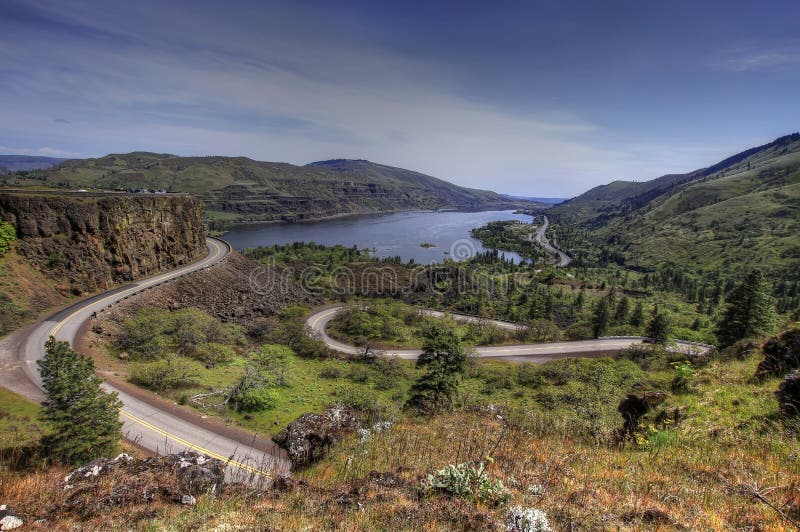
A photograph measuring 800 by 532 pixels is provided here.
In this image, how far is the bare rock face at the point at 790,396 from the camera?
807 cm

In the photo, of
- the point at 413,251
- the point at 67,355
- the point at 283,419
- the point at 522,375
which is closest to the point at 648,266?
the point at 413,251

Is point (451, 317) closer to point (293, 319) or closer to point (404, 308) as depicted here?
point (404, 308)

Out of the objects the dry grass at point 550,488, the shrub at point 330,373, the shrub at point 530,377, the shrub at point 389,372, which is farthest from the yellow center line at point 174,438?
the shrub at point 530,377

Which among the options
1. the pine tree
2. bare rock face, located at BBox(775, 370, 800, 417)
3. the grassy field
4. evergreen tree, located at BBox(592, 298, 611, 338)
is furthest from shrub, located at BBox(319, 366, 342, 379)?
evergreen tree, located at BBox(592, 298, 611, 338)

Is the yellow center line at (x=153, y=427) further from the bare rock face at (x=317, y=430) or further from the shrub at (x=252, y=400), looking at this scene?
the shrub at (x=252, y=400)

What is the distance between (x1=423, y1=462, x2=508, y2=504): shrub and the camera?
241 inches

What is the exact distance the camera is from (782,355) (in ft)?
36.8

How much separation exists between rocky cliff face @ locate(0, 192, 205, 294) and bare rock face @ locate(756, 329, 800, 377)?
64.2 meters

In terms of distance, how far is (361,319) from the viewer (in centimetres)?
6619

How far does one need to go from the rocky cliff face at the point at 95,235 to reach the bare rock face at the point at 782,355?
64197mm

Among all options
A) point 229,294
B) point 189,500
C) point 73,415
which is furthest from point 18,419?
point 229,294

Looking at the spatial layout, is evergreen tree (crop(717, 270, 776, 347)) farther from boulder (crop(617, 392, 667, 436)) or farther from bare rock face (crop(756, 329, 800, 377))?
boulder (crop(617, 392, 667, 436))

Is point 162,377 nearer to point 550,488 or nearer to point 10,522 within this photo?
point 10,522

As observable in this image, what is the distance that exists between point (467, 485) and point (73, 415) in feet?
58.4
